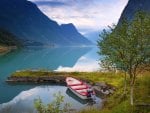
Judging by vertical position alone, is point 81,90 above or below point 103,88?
below

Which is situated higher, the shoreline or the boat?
the shoreline

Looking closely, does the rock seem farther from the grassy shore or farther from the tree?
the tree

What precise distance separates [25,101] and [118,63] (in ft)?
80.9

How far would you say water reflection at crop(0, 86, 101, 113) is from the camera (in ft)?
165

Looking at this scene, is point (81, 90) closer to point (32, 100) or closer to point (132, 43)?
point (32, 100)

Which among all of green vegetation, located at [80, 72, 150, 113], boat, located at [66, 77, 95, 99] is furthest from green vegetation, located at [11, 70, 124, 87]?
green vegetation, located at [80, 72, 150, 113]

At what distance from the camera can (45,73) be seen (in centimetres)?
8675

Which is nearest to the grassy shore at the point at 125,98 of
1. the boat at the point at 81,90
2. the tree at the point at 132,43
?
the tree at the point at 132,43

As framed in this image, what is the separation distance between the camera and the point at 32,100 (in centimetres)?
5859

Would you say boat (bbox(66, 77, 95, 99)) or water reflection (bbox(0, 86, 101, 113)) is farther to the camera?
boat (bbox(66, 77, 95, 99))

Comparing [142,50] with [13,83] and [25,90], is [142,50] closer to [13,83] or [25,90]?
[25,90]

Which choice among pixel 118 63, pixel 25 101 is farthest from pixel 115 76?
pixel 118 63

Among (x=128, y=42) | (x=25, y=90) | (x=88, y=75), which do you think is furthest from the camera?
(x=88, y=75)

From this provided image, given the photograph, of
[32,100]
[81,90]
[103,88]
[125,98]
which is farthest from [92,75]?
[125,98]
